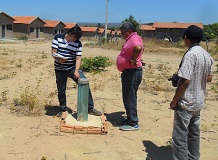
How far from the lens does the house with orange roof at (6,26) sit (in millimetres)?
38750

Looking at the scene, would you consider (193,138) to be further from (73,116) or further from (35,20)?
(35,20)

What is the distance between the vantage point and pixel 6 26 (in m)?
40.3

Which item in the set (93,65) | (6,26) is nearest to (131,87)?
(93,65)

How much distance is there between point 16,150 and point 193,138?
7.52ft

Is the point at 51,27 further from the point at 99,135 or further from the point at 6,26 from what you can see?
the point at 99,135

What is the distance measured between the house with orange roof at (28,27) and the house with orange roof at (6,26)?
1.70 meters

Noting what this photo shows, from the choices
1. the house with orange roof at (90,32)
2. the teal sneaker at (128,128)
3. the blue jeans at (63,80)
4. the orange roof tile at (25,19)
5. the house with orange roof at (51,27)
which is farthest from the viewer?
the house with orange roof at (90,32)

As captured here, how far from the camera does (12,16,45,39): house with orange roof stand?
144 ft

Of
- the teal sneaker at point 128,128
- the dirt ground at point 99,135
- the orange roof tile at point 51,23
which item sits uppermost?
the orange roof tile at point 51,23

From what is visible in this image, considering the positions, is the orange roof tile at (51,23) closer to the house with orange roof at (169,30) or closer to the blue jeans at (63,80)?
the house with orange roof at (169,30)

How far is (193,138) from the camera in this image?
11.7 feet

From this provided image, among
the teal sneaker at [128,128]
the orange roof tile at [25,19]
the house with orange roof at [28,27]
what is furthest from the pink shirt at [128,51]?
the orange roof tile at [25,19]

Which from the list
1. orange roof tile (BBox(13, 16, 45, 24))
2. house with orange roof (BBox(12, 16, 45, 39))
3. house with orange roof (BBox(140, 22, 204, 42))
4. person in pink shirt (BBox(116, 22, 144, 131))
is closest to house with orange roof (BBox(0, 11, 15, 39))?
house with orange roof (BBox(12, 16, 45, 39))

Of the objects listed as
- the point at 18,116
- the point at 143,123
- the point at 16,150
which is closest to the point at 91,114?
the point at 143,123
